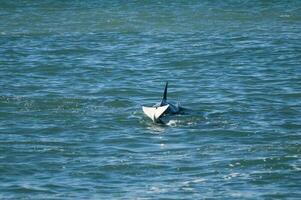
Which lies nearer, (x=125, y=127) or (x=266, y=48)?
(x=125, y=127)

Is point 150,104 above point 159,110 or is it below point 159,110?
below

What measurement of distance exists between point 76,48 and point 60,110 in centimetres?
1569

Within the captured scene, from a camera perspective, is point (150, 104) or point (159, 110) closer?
point (159, 110)

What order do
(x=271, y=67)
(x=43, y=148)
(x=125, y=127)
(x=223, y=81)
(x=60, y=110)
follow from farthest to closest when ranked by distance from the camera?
(x=271, y=67)
(x=223, y=81)
(x=60, y=110)
(x=125, y=127)
(x=43, y=148)

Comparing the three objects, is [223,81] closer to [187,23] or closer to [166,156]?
[166,156]

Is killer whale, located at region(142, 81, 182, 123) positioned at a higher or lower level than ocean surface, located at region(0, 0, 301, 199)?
higher

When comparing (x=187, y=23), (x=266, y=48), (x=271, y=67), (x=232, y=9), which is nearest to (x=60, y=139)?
(x=271, y=67)

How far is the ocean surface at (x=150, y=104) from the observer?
85.9 feet

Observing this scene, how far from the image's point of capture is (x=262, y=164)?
1080 inches

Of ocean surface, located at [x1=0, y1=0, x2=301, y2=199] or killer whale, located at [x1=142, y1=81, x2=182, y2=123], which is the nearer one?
ocean surface, located at [x1=0, y1=0, x2=301, y2=199]

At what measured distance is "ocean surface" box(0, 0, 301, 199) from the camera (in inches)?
1031

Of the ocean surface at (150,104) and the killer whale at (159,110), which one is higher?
the killer whale at (159,110)

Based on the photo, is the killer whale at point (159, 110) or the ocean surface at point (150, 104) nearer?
the ocean surface at point (150, 104)

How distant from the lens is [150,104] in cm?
3612
